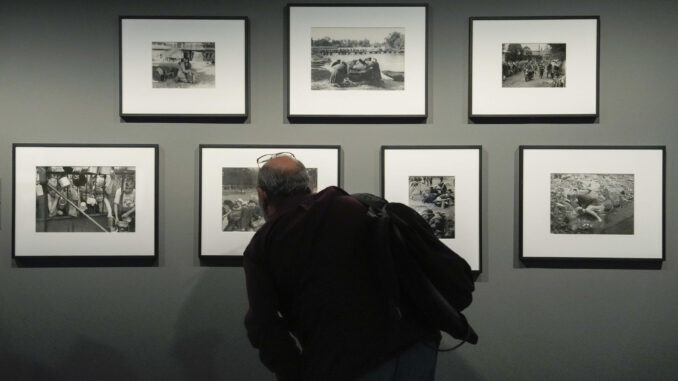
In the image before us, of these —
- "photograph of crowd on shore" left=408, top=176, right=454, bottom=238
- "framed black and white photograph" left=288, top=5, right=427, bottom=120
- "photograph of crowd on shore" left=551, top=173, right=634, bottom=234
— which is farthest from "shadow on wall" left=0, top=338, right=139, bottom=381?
"photograph of crowd on shore" left=551, top=173, right=634, bottom=234

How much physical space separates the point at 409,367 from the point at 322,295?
393mm

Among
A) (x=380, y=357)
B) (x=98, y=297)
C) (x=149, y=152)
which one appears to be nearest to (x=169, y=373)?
(x=98, y=297)

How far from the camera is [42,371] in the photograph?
7.16ft

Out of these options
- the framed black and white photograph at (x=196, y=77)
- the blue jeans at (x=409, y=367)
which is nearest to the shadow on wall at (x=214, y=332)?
the framed black and white photograph at (x=196, y=77)

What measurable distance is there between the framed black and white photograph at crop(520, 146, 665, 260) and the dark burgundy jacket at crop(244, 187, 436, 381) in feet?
3.54

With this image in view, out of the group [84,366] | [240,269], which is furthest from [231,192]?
[84,366]

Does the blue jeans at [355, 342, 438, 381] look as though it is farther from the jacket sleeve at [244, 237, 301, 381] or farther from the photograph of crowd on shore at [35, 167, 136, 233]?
the photograph of crowd on shore at [35, 167, 136, 233]

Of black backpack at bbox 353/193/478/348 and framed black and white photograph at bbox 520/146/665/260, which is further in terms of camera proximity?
framed black and white photograph at bbox 520/146/665/260

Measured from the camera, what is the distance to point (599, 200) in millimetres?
2133

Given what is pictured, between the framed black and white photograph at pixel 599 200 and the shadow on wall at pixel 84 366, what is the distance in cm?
212

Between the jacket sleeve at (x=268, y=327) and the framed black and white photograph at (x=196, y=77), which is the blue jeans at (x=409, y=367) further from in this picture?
the framed black and white photograph at (x=196, y=77)

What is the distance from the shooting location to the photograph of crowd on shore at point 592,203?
213 centimetres

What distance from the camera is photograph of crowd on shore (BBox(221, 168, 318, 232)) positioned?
7.05 ft

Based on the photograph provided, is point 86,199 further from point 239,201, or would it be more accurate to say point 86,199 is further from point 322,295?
point 322,295
